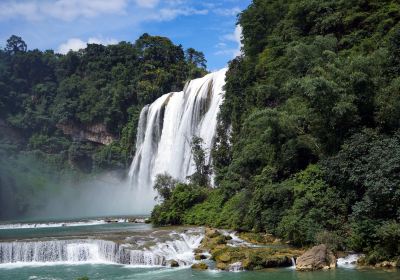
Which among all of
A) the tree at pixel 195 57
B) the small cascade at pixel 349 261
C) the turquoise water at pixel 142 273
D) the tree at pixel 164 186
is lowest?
the turquoise water at pixel 142 273

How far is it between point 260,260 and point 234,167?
33.3 feet

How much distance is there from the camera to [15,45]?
8044 centimetres

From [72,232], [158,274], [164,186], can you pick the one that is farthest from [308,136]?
[72,232]

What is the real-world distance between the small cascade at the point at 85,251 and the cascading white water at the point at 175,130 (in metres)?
14.9

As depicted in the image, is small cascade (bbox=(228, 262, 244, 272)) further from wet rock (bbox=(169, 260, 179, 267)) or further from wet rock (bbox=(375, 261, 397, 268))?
wet rock (bbox=(375, 261, 397, 268))

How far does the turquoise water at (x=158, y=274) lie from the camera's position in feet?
47.0

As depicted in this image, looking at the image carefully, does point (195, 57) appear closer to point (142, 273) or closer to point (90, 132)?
point (90, 132)

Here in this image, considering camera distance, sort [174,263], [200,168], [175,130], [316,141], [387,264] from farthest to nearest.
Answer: [175,130], [200,168], [316,141], [174,263], [387,264]

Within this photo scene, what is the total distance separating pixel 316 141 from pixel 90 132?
155 ft

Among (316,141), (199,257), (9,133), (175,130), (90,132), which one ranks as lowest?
(199,257)

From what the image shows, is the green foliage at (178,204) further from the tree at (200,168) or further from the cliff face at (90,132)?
the cliff face at (90,132)

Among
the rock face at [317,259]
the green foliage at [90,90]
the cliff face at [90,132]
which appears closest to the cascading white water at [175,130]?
the green foliage at [90,90]

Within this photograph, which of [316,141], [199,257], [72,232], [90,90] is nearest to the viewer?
[199,257]

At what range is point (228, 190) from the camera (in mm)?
26703
